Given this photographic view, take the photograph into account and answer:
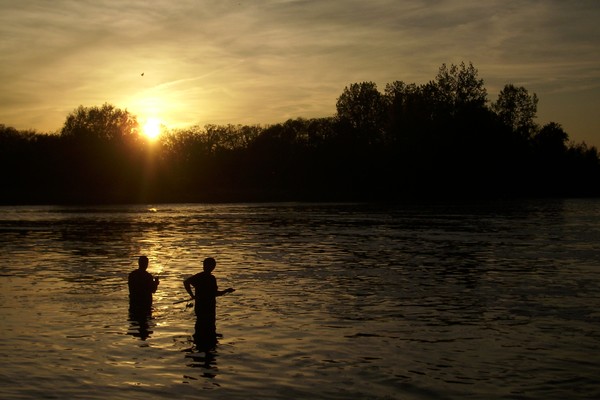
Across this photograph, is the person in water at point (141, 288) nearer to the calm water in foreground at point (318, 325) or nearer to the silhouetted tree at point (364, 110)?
the calm water in foreground at point (318, 325)

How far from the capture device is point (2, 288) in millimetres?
28359

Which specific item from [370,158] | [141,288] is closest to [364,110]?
[370,158]

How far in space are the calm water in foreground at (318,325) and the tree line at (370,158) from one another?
94330 millimetres

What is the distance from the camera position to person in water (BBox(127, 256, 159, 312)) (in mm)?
22000

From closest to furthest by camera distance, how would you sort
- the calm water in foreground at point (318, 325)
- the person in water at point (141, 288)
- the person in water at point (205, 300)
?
1. the calm water in foreground at point (318, 325)
2. the person in water at point (205, 300)
3. the person in water at point (141, 288)

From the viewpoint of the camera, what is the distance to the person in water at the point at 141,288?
72.2 feet

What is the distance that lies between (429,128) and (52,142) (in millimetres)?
67919

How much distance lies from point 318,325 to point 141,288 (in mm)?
5060

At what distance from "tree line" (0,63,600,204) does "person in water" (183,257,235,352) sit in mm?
119489

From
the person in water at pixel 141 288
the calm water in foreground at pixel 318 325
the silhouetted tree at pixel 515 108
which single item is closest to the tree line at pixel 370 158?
the silhouetted tree at pixel 515 108

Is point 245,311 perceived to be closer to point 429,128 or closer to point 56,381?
point 56,381

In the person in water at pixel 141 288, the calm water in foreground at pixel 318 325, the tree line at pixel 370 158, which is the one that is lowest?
the calm water in foreground at pixel 318 325

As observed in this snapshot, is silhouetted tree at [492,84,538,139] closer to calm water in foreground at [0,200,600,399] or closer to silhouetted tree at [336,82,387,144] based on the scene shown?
silhouetted tree at [336,82,387,144]

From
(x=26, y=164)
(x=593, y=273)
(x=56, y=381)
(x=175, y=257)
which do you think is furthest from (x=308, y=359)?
(x=26, y=164)
